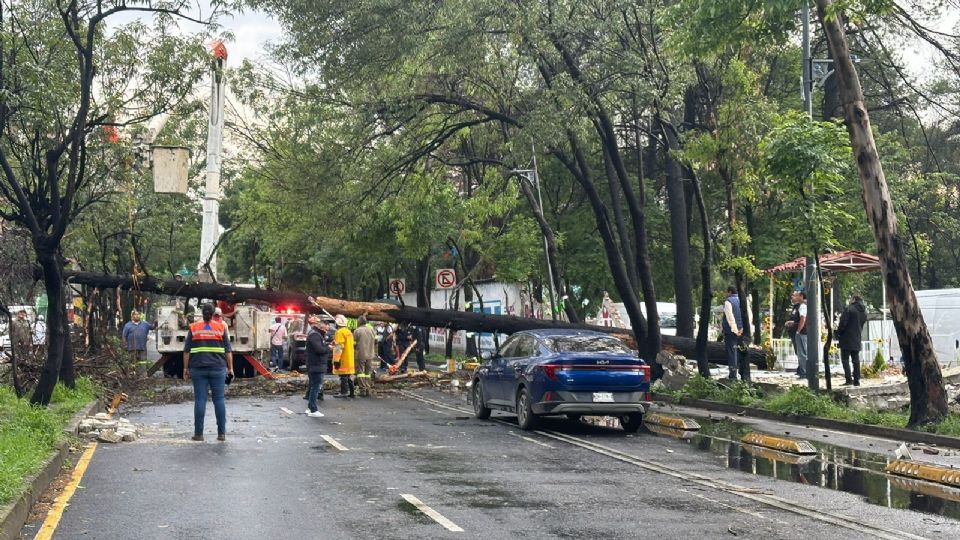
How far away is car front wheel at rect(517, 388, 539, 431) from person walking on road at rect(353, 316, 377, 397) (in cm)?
882

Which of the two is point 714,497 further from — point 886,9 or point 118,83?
point 118,83

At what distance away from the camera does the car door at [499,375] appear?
18.7 metres

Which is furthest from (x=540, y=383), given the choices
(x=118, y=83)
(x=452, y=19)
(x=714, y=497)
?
(x=118, y=83)

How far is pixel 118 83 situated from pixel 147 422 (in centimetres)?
620

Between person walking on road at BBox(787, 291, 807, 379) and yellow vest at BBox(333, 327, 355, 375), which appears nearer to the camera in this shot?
yellow vest at BBox(333, 327, 355, 375)

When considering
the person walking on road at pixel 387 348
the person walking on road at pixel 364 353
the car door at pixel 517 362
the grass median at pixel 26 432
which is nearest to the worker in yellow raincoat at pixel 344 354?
the person walking on road at pixel 364 353

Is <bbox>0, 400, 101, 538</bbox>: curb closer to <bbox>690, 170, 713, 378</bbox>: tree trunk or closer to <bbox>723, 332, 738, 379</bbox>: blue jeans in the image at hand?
<bbox>690, 170, 713, 378</bbox>: tree trunk

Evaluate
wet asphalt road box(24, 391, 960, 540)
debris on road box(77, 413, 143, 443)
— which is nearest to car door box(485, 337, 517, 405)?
wet asphalt road box(24, 391, 960, 540)

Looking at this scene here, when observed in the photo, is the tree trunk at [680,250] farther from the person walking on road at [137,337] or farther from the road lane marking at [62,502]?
the road lane marking at [62,502]

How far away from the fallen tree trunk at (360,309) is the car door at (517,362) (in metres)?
8.79

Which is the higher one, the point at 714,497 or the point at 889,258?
the point at 889,258

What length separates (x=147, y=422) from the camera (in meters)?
18.7

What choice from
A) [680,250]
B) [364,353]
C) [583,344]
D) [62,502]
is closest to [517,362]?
[583,344]

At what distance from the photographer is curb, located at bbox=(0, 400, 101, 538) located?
8.52 meters
